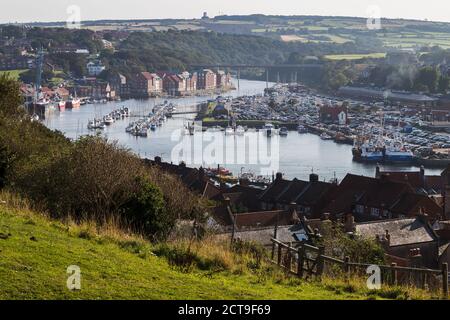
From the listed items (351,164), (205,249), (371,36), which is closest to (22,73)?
(351,164)

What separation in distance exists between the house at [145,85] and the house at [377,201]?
3104 cm

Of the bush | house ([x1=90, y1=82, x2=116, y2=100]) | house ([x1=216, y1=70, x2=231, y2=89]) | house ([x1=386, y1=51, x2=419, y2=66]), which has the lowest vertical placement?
house ([x1=216, y1=70, x2=231, y2=89])

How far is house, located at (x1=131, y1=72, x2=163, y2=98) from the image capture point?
4096 centimetres

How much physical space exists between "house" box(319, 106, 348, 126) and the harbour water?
1.86 metres

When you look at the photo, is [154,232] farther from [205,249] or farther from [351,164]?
[351,164]

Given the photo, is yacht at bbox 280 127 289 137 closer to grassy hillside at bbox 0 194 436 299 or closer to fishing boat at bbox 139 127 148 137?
fishing boat at bbox 139 127 148 137

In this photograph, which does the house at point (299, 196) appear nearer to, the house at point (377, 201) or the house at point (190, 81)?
the house at point (377, 201)

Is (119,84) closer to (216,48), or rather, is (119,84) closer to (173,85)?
(173,85)

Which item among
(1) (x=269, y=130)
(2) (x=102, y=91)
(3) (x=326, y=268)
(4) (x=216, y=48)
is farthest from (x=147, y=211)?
(4) (x=216, y=48)

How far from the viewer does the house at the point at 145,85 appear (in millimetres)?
40956

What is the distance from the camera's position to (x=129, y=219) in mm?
4113

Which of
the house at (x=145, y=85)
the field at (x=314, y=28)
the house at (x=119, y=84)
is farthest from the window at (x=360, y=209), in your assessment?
the field at (x=314, y=28)

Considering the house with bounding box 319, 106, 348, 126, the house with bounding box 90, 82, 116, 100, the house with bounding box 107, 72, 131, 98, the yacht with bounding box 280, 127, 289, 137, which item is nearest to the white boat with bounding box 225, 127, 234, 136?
the yacht with bounding box 280, 127, 289, 137
